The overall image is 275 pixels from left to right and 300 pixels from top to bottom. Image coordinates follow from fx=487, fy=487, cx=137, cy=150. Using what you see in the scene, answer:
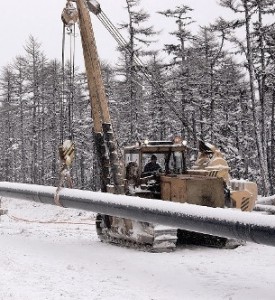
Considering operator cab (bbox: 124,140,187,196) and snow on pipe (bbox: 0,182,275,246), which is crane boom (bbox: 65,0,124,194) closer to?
operator cab (bbox: 124,140,187,196)

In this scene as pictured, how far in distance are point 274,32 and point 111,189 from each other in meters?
20.3

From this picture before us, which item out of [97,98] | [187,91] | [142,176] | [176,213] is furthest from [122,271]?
[187,91]

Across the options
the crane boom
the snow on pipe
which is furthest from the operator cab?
the snow on pipe

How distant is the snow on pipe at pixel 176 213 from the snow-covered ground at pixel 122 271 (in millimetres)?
843

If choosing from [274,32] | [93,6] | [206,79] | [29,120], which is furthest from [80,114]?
[93,6]

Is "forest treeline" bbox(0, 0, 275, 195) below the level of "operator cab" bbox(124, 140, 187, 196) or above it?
above

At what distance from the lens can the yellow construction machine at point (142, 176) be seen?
11.9 metres

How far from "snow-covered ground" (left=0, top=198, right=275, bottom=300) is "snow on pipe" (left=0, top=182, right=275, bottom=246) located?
0.84 metres

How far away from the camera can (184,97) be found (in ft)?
113

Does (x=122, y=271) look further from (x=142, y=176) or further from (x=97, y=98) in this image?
(x=97, y=98)

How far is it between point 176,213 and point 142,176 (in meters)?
4.09

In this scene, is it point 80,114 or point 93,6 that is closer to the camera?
point 93,6

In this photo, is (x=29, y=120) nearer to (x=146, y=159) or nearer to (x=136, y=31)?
(x=136, y=31)

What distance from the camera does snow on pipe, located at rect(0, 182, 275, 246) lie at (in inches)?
280
